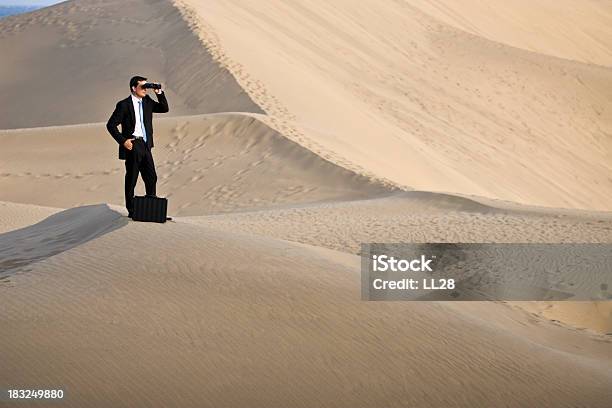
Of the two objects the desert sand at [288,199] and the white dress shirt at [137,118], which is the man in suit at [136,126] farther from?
the desert sand at [288,199]

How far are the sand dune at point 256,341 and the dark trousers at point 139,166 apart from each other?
809 mm

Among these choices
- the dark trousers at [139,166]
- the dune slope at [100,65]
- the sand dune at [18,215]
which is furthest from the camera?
the dune slope at [100,65]

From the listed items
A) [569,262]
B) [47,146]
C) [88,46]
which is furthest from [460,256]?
[88,46]

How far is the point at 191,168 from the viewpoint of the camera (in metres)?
15.2

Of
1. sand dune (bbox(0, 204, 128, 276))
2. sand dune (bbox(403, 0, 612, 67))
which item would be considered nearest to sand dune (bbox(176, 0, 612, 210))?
sand dune (bbox(403, 0, 612, 67))

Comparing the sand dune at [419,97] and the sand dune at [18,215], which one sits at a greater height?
the sand dune at [419,97]

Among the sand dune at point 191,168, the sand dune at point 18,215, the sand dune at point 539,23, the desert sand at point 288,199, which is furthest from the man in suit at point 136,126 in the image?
the sand dune at point 539,23

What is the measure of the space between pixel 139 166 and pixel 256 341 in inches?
98.5

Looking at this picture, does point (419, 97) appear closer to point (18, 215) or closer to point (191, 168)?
point (191, 168)

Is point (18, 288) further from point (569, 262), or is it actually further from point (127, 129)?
point (569, 262)

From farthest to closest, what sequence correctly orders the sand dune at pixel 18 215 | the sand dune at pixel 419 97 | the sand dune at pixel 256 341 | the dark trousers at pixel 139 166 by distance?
the sand dune at pixel 419 97 < the sand dune at pixel 18 215 < the dark trousers at pixel 139 166 < the sand dune at pixel 256 341

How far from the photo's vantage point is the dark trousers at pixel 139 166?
7129 mm

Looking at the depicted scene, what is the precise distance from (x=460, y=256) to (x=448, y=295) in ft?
5.34

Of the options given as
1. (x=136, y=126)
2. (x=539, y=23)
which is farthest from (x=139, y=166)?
(x=539, y=23)
